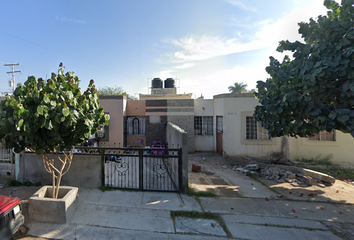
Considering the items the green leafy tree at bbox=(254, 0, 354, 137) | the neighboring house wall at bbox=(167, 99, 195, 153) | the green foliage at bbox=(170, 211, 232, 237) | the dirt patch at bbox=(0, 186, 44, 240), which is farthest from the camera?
the neighboring house wall at bbox=(167, 99, 195, 153)

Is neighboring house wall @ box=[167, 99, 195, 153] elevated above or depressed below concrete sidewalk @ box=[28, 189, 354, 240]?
above

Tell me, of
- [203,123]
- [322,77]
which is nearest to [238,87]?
[203,123]

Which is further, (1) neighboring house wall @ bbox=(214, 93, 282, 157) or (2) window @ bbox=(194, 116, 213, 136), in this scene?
(2) window @ bbox=(194, 116, 213, 136)

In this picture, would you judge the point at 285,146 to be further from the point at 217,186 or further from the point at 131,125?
the point at 131,125

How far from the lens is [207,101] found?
12984 millimetres

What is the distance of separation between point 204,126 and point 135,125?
5564 millimetres

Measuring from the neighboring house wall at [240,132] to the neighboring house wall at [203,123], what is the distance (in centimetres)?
190

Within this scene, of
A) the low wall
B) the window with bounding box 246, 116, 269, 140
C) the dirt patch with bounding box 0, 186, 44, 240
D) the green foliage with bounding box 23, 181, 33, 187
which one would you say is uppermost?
the window with bounding box 246, 116, 269, 140

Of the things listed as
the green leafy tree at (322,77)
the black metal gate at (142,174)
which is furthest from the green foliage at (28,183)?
the green leafy tree at (322,77)

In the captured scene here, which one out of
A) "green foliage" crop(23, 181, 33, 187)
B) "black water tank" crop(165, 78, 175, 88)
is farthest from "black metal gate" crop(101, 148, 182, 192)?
"black water tank" crop(165, 78, 175, 88)

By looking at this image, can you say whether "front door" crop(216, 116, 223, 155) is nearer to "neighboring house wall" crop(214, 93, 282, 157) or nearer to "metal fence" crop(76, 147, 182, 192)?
"neighboring house wall" crop(214, 93, 282, 157)

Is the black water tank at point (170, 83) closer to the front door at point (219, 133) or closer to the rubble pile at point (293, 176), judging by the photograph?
the front door at point (219, 133)

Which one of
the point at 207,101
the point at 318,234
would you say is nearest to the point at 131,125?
the point at 207,101

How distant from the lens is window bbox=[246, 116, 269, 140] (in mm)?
10516
